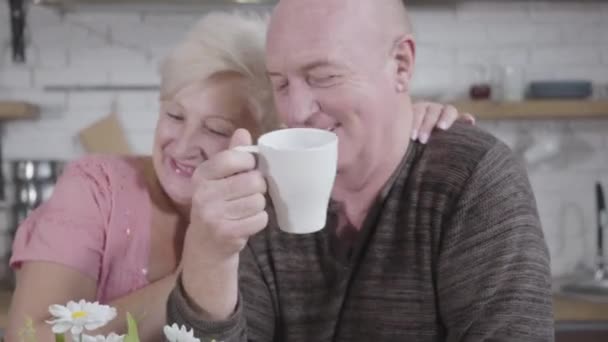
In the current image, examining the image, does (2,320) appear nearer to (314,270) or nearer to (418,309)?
(314,270)

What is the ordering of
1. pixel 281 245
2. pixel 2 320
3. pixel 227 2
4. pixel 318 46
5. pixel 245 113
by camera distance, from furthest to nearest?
pixel 227 2 < pixel 2 320 < pixel 245 113 < pixel 281 245 < pixel 318 46

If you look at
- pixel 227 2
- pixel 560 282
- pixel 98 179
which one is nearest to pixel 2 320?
pixel 98 179

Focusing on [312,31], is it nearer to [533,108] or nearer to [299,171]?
[299,171]

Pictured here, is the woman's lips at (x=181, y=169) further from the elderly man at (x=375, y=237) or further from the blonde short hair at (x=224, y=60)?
the elderly man at (x=375, y=237)

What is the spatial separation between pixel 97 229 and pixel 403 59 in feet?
2.02

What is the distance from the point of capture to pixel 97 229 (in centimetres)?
137

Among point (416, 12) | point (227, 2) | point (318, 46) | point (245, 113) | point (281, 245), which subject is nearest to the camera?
point (318, 46)

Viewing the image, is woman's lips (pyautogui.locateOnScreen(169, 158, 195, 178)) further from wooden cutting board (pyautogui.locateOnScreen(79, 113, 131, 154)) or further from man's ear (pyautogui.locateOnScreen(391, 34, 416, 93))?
wooden cutting board (pyautogui.locateOnScreen(79, 113, 131, 154))

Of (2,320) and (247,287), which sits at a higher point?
(247,287)

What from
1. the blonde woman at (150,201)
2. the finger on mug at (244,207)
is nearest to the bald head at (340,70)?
the blonde woman at (150,201)

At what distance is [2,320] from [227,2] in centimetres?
126

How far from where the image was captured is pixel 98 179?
1.43 metres

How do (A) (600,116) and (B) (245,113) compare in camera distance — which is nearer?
(B) (245,113)

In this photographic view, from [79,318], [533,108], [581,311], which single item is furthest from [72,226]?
[533,108]
